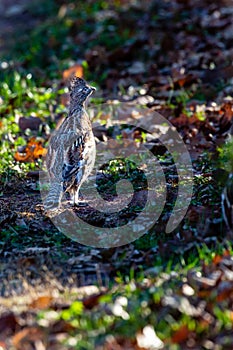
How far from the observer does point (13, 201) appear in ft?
26.3

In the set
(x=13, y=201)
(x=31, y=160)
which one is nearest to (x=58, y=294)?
(x=13, y=201)

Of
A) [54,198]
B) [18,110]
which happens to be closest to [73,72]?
[18,110]

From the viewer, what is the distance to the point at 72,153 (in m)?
7.76

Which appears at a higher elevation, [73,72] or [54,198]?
[54,198]

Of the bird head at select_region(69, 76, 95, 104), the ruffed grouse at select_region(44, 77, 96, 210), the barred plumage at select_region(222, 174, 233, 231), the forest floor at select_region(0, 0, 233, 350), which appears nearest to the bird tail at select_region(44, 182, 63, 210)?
the ruffed grouse at select_region(44, 77, 96, 210)

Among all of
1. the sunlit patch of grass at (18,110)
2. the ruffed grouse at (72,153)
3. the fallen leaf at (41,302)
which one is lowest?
the sunlit patch of grass at (18,110)

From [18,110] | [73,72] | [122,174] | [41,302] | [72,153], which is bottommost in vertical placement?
[73,72]

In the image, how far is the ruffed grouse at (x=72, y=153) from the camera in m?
7.62

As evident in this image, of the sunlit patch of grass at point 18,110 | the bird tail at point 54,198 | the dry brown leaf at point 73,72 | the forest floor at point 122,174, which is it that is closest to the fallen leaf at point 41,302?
the forest floor at point 122,174

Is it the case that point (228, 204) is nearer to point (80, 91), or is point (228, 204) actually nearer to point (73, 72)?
point (80, 91)

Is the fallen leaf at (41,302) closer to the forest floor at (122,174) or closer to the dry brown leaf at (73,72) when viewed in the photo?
the forest floor at (122,174)

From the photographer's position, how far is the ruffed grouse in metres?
7.62

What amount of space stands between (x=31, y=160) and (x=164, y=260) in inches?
124

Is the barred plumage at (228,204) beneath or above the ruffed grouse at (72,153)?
above
